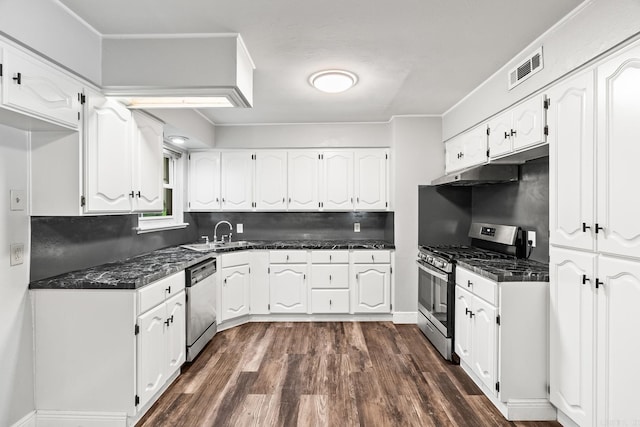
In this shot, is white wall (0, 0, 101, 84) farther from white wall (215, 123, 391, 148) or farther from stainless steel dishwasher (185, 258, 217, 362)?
white wall (215, 123, 391, 148)

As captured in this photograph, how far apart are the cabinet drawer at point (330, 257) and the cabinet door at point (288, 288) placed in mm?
171

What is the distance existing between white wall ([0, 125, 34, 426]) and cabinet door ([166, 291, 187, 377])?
780 mm

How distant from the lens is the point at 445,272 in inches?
117

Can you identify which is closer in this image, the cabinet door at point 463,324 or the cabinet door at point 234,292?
the cabinet door at point 463,324

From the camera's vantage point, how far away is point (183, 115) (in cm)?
330

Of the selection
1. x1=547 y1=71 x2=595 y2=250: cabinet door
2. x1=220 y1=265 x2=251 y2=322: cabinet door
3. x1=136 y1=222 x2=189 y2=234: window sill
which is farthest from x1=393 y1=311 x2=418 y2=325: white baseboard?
x1=136 y1=222 x2=189 y2=234: window sill

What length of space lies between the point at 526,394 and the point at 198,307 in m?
2.60

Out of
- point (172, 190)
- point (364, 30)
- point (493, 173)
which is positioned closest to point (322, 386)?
point (493, 173)

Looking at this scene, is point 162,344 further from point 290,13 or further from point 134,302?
point 290,13

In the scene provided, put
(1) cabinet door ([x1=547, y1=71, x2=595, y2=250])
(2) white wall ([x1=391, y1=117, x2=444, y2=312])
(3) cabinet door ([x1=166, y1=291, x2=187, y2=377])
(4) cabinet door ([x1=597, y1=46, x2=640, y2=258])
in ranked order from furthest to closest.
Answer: (2) white wall ([x1=391, y1=117, x2=444, y2=312]) < (3) cabinet door ([x1=166, y1=291, x2=187, y2=377]) < (1) cabinet door ([x1=547, y1=71, x2=595, y2=250]) < (4) cabinet door ([x1=597, y1=46, x2=640, y2=258])

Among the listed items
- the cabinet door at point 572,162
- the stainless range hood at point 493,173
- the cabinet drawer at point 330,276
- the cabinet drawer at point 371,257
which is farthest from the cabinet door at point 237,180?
the cabinet door at point 572,162

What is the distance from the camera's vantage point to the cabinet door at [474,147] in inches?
116

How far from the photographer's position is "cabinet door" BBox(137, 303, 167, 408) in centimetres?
210

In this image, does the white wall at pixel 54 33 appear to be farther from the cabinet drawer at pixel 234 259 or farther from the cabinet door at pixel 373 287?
the cabinet door at pixel 373 287
